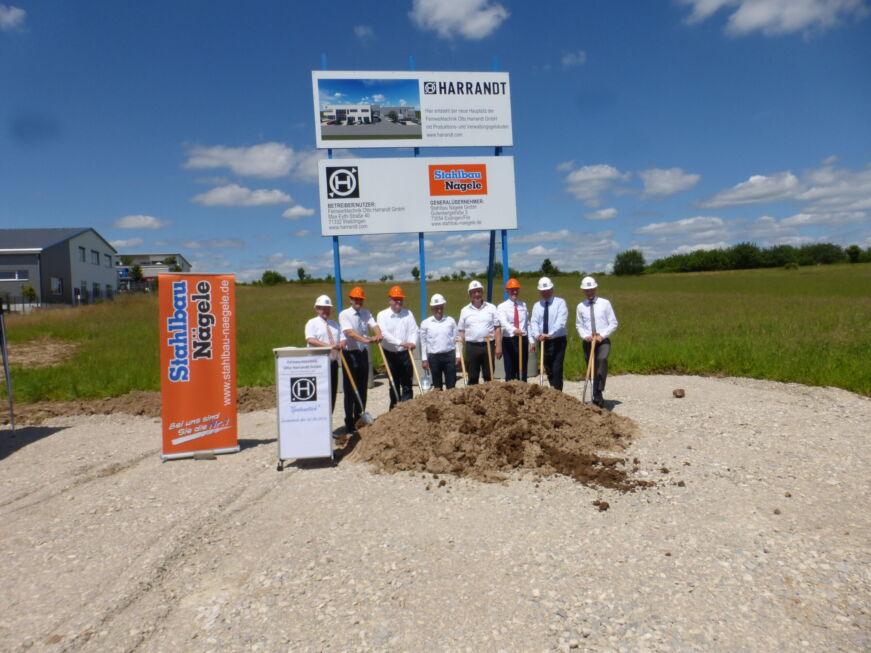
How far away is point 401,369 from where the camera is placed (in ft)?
27.9

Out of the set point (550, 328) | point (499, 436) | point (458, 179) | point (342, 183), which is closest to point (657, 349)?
point (458, 179)

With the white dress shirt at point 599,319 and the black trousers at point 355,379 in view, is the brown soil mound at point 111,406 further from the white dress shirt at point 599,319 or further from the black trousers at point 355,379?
the white dress shirt at point 599,319

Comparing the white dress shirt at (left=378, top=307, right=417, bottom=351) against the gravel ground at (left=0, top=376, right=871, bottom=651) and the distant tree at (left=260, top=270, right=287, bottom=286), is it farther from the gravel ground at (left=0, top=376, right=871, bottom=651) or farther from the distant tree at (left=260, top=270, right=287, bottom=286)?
the distant tree at (left=260, top=270, right=287, bottom=286)

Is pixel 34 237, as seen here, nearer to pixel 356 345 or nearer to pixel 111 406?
pixel 111 406

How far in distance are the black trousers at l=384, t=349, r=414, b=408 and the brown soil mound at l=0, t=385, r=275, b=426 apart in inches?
136

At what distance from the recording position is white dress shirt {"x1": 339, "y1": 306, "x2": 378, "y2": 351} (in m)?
7.85

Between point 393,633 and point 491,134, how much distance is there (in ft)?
36.8

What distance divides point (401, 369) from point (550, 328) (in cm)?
237

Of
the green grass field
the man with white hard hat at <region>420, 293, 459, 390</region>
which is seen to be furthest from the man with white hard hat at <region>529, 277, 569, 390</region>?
the green grass field

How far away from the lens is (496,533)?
479cm

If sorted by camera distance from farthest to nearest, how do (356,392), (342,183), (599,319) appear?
1. (342,183)
2. (599,319)
3. (356,392)

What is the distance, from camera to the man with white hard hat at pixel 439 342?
8336 millimetres

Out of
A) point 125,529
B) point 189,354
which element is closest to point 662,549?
point 125,529

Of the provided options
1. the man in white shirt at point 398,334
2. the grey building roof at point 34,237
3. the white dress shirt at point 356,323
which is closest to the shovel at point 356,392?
the white dress shirt at point 356,323
